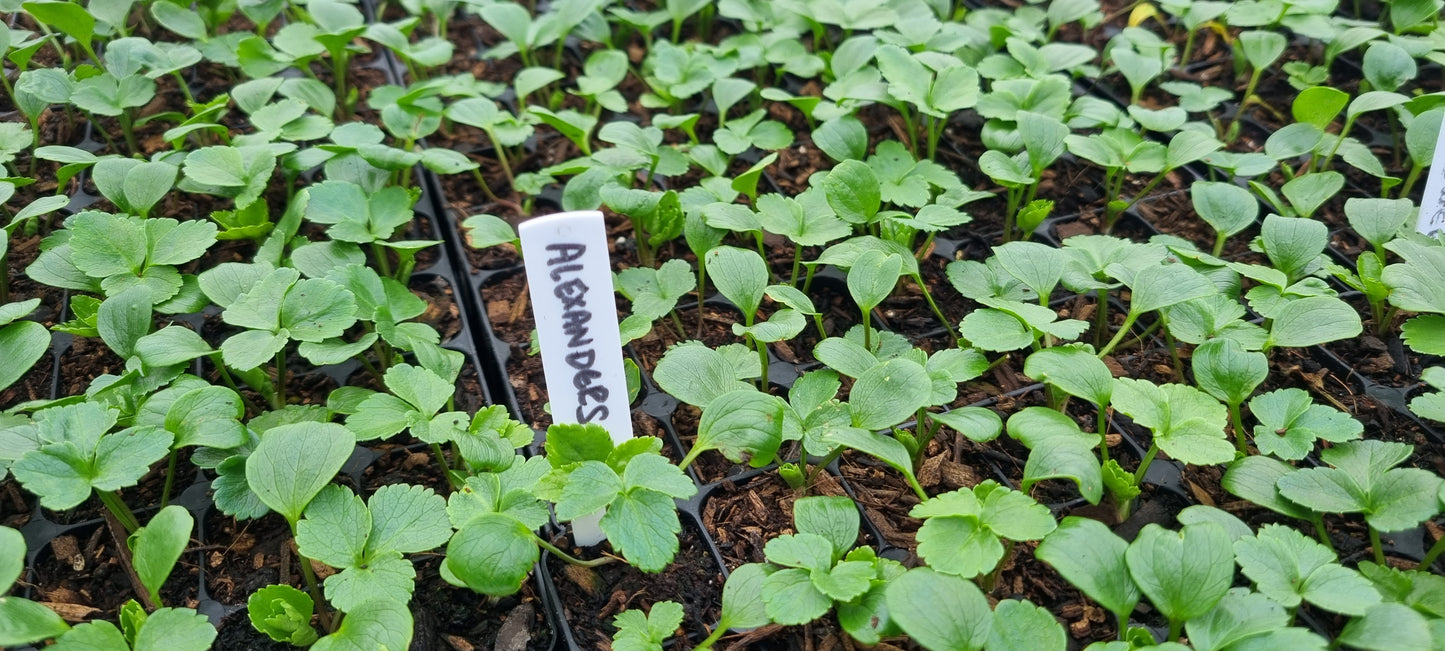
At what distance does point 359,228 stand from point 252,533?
51 cm

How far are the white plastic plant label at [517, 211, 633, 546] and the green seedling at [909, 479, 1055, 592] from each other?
411 millimetres

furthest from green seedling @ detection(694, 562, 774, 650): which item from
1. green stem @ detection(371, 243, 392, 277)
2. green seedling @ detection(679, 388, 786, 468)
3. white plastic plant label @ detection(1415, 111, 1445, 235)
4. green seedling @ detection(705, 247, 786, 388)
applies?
white plastic plant label @ detection(1415, 111, 1445, 235)

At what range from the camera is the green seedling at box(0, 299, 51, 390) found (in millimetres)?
1307

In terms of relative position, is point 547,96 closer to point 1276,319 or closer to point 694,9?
point 694,9

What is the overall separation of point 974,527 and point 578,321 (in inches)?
20.6

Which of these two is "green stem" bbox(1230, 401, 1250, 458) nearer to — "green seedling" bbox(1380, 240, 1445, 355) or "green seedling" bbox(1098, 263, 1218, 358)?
"green seedling" bbox(1098, 263, 1218, 358)

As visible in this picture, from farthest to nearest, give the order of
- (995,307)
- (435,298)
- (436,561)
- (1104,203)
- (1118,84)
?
(1118,84)
(1104,203)
(435,298)
(995,307)
(436,561)

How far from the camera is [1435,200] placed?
61.7 inches

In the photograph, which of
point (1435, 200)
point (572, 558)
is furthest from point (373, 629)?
point (1435, 200)

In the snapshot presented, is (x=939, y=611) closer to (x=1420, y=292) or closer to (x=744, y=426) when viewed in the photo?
(x=744, y=426)

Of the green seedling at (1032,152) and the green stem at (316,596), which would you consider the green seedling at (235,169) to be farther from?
the green seedling at (1032,152)

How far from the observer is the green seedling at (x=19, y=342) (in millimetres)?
1307

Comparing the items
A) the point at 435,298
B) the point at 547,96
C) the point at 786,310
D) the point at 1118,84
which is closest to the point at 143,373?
the point at 435,298

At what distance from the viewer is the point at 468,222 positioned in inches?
65.9
